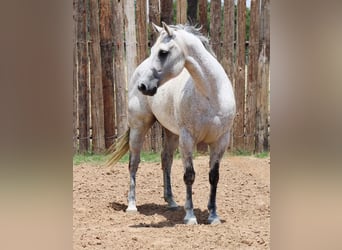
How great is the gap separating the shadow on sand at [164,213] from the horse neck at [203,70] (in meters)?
0.90

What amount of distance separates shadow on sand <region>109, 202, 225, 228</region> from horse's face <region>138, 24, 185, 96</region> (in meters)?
0.97

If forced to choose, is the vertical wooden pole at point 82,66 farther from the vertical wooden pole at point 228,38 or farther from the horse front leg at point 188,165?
the horse front leg at point 188,165

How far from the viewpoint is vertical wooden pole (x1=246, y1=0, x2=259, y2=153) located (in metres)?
5.24

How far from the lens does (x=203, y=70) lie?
326 cm

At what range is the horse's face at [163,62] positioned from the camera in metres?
3.07

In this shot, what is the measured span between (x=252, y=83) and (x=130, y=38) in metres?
1.30

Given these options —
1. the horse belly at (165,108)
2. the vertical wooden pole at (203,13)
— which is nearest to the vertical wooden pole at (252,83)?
the vertical wooden pole at (203,13)

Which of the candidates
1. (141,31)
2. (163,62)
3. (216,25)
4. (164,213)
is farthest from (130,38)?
(163,62)

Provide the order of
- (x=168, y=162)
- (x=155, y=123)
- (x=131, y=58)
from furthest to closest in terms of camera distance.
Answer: (x=155, y=123), (x=131, y=58), (x=168, y=162)

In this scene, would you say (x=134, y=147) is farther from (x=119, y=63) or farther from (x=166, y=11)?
(x=166, y=11)

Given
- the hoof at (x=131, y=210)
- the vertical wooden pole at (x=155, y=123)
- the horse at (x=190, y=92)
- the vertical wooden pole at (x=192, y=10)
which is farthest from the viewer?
the vertical wooden pole at (x=192, y=10)
